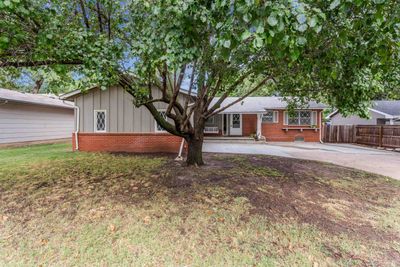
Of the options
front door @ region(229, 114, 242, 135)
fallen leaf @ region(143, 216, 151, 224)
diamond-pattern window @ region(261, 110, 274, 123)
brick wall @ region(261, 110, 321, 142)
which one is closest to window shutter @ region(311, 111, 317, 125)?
brick wall @ region(261, 110, 321, 142)

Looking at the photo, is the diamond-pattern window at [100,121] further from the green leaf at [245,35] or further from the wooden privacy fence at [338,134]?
the wooden privacy fence at [338,134]

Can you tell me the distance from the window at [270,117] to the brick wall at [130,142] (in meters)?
9.59

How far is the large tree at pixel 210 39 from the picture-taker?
2338mm

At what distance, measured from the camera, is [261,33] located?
7.13ft

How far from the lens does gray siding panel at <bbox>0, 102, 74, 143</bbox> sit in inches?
471

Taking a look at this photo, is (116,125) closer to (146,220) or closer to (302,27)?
(146,220)

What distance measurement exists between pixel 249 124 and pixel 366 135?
7.60 meters

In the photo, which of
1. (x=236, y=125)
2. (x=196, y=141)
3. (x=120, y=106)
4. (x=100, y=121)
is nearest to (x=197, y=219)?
(x=196, y=141)

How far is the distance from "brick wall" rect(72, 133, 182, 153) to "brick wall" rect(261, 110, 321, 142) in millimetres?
9514

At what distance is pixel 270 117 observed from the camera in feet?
57.7

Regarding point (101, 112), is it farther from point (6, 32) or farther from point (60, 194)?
point (6, 32)

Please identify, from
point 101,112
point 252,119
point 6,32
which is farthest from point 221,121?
point 6,32

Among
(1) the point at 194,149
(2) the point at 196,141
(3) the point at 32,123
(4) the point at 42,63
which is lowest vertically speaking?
(1) the point at 194,149

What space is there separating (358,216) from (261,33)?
12.2ft
